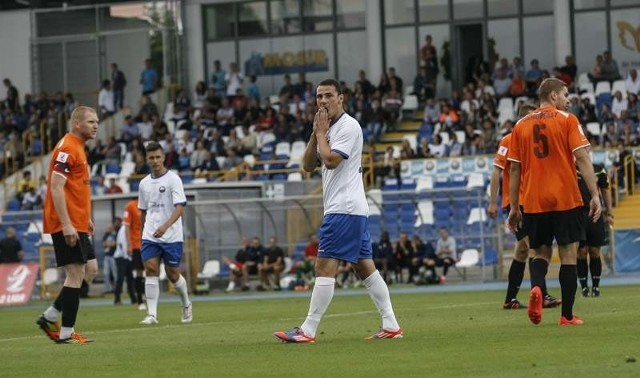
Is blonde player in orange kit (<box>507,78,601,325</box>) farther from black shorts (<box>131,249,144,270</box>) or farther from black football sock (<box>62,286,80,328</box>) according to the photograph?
black shorts (<box>131,249,144,270</box>)

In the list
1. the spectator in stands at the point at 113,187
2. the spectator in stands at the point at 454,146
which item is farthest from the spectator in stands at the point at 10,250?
the spectator in stands at the point at 454,146

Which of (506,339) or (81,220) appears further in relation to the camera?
(81,220)

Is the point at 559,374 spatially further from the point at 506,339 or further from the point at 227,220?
the point at 227,220

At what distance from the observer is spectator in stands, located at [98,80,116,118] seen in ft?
155

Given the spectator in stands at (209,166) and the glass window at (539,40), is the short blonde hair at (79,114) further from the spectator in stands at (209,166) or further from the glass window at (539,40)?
the glass window at (539,40)

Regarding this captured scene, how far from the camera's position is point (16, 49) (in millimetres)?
49812

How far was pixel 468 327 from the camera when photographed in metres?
14.0

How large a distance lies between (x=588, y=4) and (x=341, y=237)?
33181 mm

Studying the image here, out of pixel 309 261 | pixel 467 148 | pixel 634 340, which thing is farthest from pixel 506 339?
pixel 467 148

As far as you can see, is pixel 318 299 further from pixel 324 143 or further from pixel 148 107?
pixel 148 107

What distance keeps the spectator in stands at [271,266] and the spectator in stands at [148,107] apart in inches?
513

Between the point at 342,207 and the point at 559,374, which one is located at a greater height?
the point at 342,207

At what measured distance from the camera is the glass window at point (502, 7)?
44.9 m

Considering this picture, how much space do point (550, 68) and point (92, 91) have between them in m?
15.3
